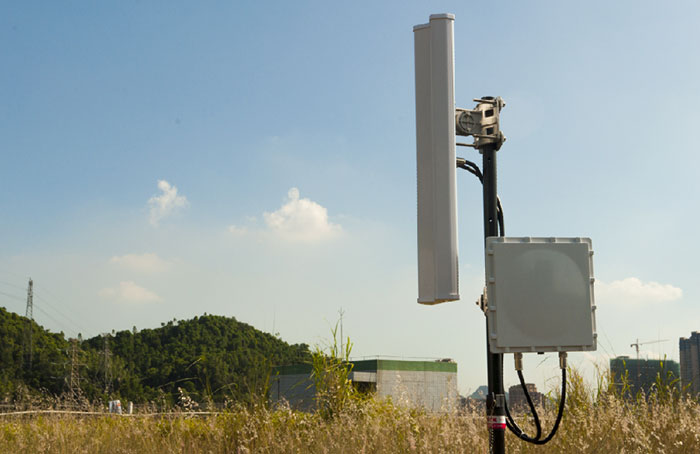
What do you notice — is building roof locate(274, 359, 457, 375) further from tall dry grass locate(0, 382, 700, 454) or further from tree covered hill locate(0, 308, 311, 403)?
tall dry grass locate(0, 382, 700, 454)

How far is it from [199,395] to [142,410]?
1109 mm

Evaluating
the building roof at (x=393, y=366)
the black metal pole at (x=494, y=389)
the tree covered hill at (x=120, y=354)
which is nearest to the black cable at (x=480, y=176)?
the black metal pole at (x=494, y=389)

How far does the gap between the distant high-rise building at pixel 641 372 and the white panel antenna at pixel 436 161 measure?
498cm

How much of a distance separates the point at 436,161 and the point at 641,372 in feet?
17.9

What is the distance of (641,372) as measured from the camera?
26.7 feet

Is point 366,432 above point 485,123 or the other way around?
the other way around

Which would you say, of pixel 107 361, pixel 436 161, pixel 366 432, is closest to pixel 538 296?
pixel 436 161

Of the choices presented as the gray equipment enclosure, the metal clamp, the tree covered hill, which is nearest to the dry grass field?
the gray equipment enclosure

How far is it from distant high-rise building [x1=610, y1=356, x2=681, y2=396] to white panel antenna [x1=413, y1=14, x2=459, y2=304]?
4.98 meters

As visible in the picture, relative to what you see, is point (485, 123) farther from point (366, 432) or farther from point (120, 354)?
point (120, 354)

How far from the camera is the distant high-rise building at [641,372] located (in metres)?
7.92

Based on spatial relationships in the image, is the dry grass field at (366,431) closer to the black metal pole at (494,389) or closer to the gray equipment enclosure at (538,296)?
the black metal pole at (494,389)

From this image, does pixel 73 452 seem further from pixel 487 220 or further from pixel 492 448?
pixel 487 220

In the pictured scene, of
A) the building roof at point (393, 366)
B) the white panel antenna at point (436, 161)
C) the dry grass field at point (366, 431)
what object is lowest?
the building roof at point (393, 366)
